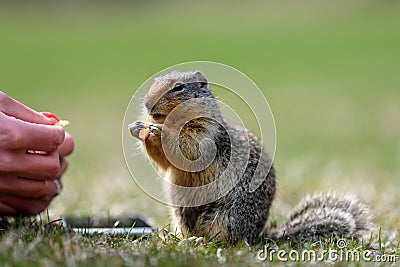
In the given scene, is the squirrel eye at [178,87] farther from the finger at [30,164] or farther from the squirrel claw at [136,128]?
the finger at [30,164]

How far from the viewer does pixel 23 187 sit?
4742 millimetres

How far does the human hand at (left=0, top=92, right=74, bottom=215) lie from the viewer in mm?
4449

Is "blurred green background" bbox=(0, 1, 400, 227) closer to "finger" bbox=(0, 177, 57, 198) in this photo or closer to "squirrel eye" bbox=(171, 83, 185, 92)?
"finger" bbox=(0, 177, 57, 198)

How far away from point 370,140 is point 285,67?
44.3ft

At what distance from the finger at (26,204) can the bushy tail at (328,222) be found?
5.94ft

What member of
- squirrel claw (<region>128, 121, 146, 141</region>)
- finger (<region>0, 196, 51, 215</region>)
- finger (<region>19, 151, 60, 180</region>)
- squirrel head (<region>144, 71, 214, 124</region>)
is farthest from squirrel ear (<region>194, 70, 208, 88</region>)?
finger (<region>0, 196, 51, 215</region>)

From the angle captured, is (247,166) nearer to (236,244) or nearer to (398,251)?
(236,244)

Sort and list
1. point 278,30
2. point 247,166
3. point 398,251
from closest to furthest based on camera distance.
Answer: point 398,251
point 247,166
point 278,30

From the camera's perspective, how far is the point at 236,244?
16.1 feet

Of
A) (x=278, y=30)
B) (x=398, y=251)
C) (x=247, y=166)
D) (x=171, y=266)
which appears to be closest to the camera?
(x=171, y=266)

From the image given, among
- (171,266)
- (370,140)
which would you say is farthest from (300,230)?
(370,140)

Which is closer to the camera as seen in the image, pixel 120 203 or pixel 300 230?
pixel 300 230

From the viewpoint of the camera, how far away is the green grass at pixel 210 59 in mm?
4820

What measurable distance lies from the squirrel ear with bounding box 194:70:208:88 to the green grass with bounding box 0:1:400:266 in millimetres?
570
